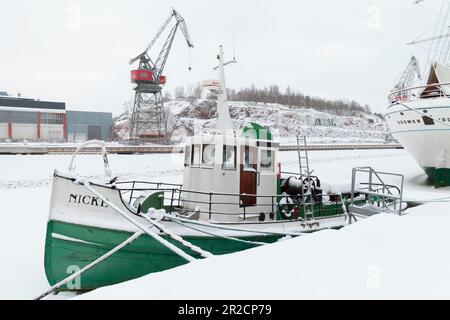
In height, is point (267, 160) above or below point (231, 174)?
above

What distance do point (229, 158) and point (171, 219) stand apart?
7.50 ft

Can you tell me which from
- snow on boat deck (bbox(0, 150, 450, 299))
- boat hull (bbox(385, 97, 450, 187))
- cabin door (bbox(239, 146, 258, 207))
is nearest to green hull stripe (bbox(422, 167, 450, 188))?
boat hull (bbox(385, 97, 450, 187))

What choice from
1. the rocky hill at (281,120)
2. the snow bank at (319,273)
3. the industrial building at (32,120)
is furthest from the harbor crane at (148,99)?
the snow bank at (319,273)

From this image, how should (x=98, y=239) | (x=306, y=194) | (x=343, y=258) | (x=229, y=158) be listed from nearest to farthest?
(x=343, y=258), (x=98, y=239), (x=306, y=194), (x=229, y=158)

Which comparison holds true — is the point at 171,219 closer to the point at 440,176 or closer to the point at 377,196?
the point at 377,196

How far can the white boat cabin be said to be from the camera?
8.70 meters

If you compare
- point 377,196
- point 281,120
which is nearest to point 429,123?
point 377,196

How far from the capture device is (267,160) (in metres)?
9.36

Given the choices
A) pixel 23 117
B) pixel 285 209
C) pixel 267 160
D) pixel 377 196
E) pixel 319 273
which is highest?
pixel 23 117

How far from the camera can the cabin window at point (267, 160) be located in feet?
30.6

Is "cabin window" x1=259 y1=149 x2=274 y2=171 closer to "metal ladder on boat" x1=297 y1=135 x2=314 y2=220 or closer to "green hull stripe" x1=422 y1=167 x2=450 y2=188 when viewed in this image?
"metal ladder on boat" x1=297 y1=135 x2=314 y2=220

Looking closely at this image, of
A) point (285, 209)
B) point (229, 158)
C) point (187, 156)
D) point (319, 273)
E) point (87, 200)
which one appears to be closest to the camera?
point (319, 273)

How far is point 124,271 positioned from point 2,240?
586 centimetres
